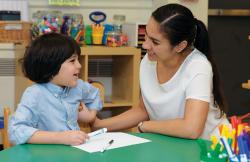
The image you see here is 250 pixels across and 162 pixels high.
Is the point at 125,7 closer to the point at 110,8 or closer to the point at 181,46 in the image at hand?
the point at 110,8

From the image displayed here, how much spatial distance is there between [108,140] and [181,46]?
579 mm

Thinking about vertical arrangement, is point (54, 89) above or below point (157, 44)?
below

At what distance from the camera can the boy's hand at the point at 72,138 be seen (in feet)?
5.07

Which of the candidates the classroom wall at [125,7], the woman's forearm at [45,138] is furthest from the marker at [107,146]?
the classroom wall at [125,7]

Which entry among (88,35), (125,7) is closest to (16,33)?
(88,35)

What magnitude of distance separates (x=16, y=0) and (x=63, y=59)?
198cm

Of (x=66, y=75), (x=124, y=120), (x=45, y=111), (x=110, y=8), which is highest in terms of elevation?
(x=110, y=8)

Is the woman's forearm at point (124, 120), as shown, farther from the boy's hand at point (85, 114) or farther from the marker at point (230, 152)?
the marker at point (230, 152)

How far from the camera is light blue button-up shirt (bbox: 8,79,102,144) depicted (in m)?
1.57

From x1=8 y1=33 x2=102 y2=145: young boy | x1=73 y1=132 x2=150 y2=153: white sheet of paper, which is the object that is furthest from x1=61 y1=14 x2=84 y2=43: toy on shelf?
x1=73 y1=132 x2=150 y2=153: white sheet of paper

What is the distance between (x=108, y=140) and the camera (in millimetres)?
1618

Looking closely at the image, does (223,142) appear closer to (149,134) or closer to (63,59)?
(149,134)

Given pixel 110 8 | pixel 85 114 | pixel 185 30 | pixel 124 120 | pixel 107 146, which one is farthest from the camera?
pixel 110 8

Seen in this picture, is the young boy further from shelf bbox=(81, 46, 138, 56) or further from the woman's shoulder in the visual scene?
shelf bbox=(81, 46, 138, 56)
